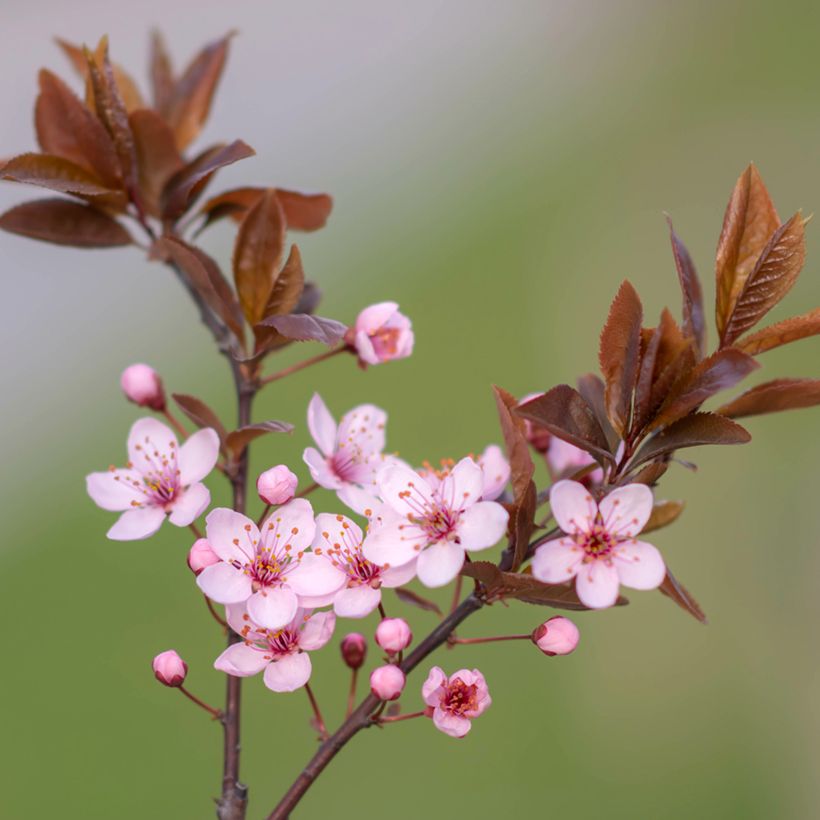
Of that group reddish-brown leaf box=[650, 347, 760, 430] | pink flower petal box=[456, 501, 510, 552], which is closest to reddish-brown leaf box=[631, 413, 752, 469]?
reddish-brown leaf box=[650, 347, 760, 430]

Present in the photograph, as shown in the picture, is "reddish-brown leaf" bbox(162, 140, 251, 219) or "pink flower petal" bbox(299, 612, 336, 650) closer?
"pink flower petal" bbox(299, 612, 336, 650)

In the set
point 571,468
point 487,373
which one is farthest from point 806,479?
point 571,468

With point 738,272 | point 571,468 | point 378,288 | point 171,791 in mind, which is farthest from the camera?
point 378,288

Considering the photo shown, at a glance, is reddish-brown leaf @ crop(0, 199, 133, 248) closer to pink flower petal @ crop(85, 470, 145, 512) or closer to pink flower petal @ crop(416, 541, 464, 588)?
pink flower petal @ crop(85, 470, 145, 512)

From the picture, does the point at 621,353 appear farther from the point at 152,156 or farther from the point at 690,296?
the point at 152,156

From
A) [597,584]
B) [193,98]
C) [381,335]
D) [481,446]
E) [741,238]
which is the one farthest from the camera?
[481,446]

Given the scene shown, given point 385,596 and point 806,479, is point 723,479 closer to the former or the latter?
point 806,479

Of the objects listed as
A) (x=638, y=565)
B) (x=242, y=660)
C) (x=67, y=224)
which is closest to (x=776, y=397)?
(x=638, y=565)
